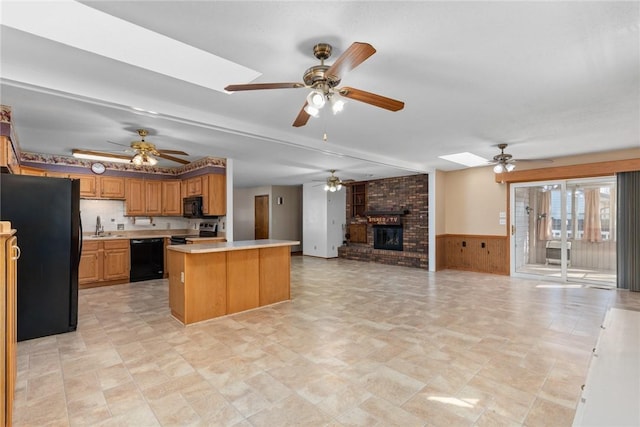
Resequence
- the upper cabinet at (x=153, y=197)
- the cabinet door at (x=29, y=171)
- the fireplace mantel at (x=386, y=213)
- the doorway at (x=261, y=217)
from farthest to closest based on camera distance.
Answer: the doorway at (x=261, y=217)
the fireplace mantel at (x=386, y=213)
the upper cabinet at (x=153, y=197)
the cabinet door at (x=29, y=171)

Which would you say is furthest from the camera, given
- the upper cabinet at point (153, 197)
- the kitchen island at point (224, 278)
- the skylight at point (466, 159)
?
the upper cabinet at point (153, 197)

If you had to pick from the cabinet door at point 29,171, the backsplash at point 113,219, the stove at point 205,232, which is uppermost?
the cabinet door at point 29,171

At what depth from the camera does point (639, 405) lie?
0.89m

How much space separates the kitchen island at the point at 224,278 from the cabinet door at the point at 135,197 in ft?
9.68

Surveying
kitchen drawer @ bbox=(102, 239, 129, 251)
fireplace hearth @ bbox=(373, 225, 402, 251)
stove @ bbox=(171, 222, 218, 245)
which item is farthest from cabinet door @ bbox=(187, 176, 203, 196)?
fireplace hearth @ bbox=(373, 225, 402, 251)

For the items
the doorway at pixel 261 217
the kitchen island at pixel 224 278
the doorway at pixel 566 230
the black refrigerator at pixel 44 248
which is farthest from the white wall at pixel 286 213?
the black refrigerator at pixel 44 248

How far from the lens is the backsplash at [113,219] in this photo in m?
6.12

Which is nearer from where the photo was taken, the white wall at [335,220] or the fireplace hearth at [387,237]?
the fireplace hearth at [387,237]

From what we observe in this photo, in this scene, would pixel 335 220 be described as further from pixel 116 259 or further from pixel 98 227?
pixel 98 227

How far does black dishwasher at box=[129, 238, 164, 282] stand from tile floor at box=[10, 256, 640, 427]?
1244 mm

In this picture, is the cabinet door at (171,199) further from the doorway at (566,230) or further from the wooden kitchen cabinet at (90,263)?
the doorway at (566,230)

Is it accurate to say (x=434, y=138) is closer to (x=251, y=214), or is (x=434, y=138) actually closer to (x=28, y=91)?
(x=28, y=91)

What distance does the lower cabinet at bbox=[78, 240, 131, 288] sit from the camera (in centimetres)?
545

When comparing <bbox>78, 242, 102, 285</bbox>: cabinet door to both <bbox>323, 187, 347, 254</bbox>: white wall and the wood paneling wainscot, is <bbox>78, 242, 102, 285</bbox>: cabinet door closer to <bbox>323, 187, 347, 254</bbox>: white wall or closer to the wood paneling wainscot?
<bbox>323, 187, 347, 254</bbox>: white wall
